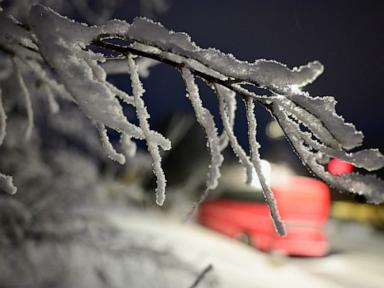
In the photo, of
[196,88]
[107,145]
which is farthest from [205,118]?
[107,145]

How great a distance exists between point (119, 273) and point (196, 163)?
16.4m

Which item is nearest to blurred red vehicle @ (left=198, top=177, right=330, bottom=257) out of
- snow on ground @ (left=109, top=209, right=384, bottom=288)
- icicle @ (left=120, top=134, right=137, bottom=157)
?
snow on ground @ (left=109, top=209, right=384, bottom=288)

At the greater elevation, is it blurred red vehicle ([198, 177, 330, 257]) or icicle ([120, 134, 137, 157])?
blurred red vehicle ([198, 177, 330, 257])

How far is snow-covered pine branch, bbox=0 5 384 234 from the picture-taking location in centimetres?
108

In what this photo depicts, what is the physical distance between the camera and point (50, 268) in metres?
5.21

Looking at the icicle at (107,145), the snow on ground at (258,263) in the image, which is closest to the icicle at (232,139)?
the icicle at (107,145)

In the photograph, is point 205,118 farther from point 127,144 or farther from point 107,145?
point 127,144

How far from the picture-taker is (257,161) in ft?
4.21

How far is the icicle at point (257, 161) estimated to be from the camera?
1287 millimetres

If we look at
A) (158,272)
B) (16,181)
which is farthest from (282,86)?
(16,181)

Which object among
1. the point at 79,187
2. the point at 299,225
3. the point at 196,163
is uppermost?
the point at 196,163

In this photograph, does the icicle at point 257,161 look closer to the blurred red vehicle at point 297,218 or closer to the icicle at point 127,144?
the icicle at point 127,144

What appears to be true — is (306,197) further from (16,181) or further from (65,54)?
(65,54)

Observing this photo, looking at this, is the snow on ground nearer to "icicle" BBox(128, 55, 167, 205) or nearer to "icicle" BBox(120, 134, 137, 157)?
"icicle" BBox(120, 134, 137, 157)
